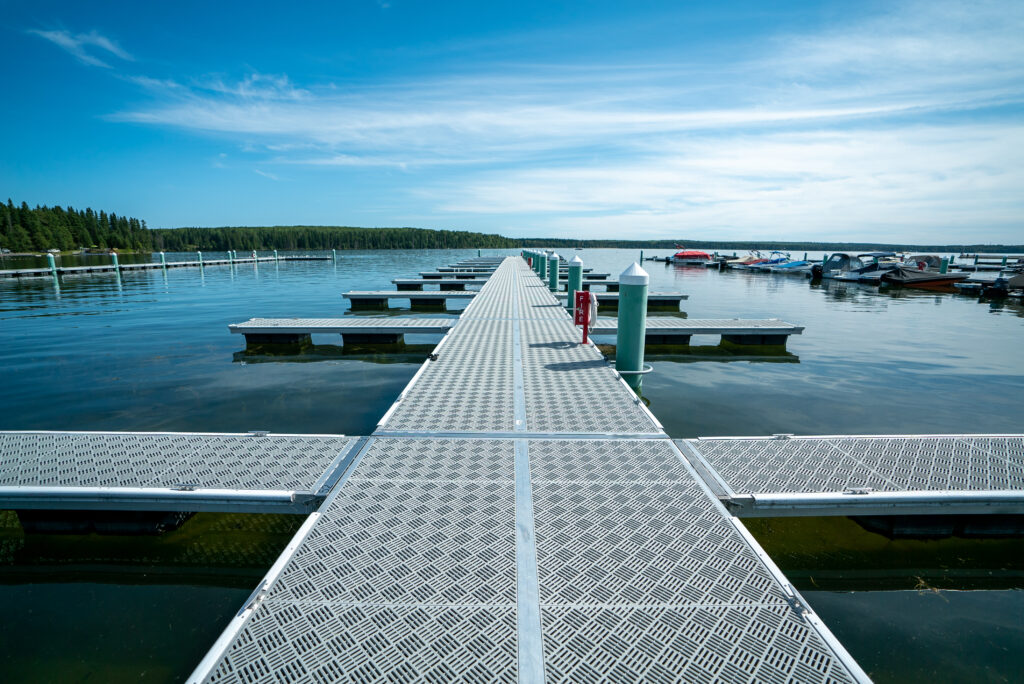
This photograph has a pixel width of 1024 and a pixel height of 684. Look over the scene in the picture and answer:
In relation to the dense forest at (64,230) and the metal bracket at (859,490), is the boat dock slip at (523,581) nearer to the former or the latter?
the metal bracket at (859,490)

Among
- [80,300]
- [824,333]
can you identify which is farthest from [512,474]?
[80,300]

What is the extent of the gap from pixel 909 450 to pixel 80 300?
30548 millimetres

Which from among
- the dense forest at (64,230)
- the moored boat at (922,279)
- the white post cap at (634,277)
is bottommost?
the moored boat at (922,279)

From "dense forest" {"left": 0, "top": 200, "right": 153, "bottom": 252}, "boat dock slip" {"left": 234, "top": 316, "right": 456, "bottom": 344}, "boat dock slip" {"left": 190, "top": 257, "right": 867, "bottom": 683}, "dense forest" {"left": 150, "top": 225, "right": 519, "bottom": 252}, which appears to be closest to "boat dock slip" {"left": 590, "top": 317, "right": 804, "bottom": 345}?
"boat dock slip" {"left": 234, "top": 316, "right": 456, "bottom": 344}

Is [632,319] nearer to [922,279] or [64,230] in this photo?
[922,279]

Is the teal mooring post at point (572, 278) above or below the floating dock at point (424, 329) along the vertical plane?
above

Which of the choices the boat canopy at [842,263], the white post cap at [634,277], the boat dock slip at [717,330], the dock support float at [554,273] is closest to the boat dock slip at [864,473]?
the white post cap at [634,277]

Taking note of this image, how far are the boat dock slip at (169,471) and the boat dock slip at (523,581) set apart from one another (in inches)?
14.8

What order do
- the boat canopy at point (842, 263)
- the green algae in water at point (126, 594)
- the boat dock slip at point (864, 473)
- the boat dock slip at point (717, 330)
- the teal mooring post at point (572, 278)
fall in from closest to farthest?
1. the green algae in water at point (126, 594)
2. the boat dock slip at point (864, 473)
3. the boat dock slip at point (717, 330)
4. the teal mooring post at point (572, 278)
5. the boat canopy at point (842, 263)

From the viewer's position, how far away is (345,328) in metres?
12.4

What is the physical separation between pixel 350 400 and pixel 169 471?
4.26 metres

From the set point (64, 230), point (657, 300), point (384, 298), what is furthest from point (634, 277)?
point (64, 230)

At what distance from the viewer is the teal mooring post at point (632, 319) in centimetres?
714

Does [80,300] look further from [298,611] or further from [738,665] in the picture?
[738,665]
